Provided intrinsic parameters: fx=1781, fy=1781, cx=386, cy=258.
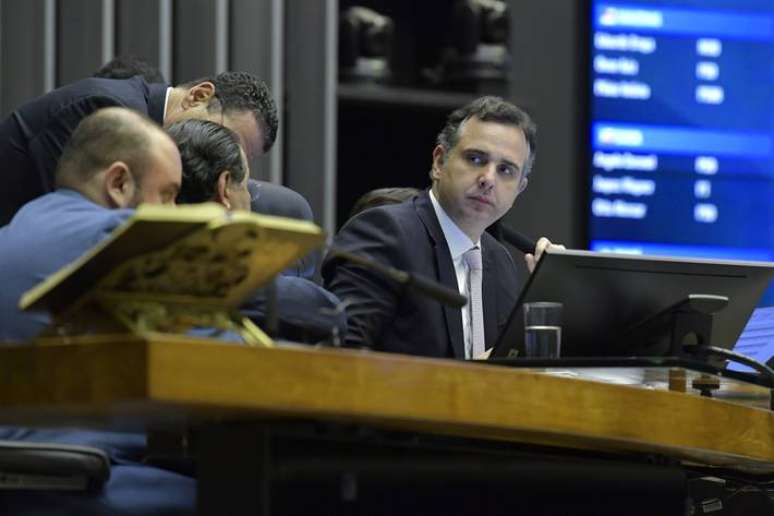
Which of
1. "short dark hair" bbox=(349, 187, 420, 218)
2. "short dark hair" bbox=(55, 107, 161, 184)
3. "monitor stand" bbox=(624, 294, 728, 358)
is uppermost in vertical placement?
"short dark hair" bbox=(55, 107, 161, 184)

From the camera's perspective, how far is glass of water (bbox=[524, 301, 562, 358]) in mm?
2973

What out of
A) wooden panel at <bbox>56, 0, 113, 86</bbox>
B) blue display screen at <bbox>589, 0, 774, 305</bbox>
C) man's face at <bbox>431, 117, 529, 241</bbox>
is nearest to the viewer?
man's face at <bbox>431, 117, 529, 241</bbox>

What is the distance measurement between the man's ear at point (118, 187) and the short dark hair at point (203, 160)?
61 cm

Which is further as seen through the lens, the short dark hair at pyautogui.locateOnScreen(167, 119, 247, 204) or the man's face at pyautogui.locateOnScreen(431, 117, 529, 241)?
the man's face at pyautogui.locateOnScreen(431, 117, 529, 241)

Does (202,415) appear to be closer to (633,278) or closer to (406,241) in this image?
(633,278)

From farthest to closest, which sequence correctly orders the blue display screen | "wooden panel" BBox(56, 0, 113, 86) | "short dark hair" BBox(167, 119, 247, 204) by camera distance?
the blue display screen < "wooden panel" BBox(56, 0, 113, 86) < "short dark hair" BBox(167, 119, 247, 204)

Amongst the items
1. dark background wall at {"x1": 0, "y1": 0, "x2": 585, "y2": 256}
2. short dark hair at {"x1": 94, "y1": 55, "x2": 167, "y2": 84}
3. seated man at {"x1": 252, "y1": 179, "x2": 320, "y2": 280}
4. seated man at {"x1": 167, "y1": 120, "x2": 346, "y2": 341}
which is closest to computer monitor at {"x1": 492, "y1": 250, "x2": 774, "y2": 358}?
seated man at {"x1": 167, "y1": 120, "x2": 346, "y2": 341}

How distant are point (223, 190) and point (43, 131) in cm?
68

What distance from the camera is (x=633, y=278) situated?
3.17 meters

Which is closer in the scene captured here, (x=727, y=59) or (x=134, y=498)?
(x=134, y=498)

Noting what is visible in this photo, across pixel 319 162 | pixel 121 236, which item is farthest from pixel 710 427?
pixel 319 162

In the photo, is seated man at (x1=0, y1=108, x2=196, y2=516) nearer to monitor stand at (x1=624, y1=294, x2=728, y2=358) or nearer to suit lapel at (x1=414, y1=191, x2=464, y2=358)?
monitor stand at (x1=624, y1=294, x2=728, y2=358)

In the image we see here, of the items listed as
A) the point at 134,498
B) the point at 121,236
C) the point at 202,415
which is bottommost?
the point at 134,498

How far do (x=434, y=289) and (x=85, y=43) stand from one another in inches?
133
